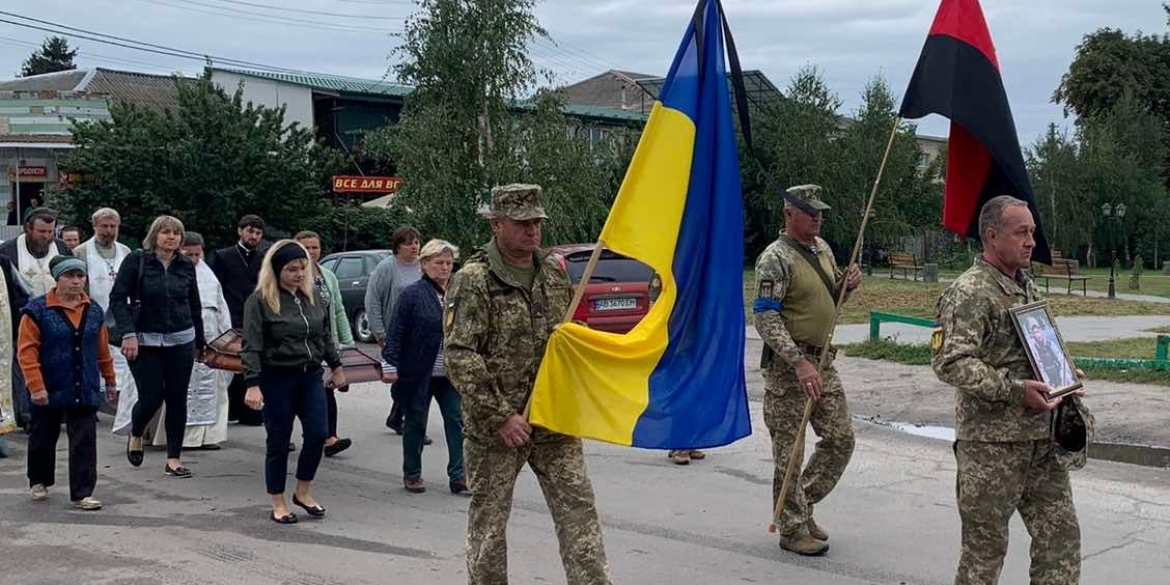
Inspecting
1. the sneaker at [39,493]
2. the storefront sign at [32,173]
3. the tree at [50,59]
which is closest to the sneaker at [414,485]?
the sneaker at [39,493]

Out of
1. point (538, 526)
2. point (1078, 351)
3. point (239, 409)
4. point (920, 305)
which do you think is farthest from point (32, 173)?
point (538, 526)

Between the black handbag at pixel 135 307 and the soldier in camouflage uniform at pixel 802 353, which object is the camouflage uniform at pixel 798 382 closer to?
the soldier in camouflage uniform at pixel 802 353

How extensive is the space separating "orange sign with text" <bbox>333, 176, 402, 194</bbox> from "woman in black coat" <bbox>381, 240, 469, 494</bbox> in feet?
104

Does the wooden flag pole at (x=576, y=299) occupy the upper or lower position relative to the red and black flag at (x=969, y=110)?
lower

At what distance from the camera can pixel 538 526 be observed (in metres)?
7.59

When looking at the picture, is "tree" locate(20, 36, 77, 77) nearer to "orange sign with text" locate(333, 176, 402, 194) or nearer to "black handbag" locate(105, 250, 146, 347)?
"orange sign with text" locate(333, 176, 402, 194)

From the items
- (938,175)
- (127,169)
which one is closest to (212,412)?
(127,169)

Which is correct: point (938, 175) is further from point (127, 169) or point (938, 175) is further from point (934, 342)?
point (934, 342)

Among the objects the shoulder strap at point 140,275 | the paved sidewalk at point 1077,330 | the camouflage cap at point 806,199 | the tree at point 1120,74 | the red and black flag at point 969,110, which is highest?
the tree at point 1120,74

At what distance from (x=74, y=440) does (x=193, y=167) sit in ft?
74.2

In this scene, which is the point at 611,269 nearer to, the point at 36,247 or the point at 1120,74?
the point at 36,247

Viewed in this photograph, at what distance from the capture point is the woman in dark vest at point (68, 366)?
314 inches

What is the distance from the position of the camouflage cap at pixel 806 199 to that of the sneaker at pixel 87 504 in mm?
4987

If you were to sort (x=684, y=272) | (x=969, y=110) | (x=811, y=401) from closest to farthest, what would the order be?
(x=684, y=272) → (x=969, y=110) → (x=811, y=401)
